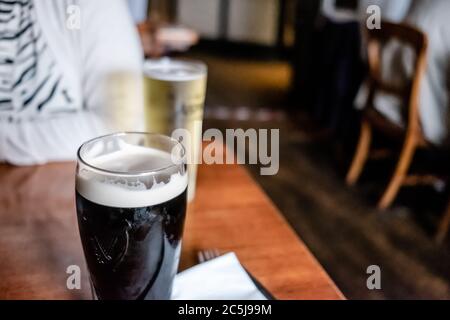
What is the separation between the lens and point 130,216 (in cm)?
44

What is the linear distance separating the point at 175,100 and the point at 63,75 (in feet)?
1.44

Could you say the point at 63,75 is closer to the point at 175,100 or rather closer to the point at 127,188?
the point at 175,100

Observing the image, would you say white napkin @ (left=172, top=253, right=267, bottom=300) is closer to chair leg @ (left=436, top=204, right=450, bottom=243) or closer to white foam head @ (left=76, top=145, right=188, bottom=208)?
white foam head @ (left=76, top=145, right=188, bottom=208)

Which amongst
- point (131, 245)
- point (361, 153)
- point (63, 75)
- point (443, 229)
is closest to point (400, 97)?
point (361, 153)

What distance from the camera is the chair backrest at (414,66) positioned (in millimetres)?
1977

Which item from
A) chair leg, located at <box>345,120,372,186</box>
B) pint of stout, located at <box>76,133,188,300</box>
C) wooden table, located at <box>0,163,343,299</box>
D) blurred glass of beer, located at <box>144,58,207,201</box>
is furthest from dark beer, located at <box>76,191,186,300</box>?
chair leg, located at <box>345,120,372,186</box>

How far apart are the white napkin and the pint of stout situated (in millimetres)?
65

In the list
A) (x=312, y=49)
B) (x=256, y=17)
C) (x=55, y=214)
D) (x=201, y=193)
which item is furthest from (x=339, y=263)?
(x=256, y=17)

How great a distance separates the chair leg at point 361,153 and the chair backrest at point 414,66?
19 cm

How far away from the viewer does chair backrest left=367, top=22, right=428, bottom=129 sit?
198 centimetres

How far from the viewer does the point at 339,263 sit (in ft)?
6.33

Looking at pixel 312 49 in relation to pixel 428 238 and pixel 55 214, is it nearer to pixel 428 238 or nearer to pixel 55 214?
pixel 428 238

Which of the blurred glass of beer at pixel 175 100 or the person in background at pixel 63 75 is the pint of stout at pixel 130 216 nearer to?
the blurred glass of beer at pixel 175 100
